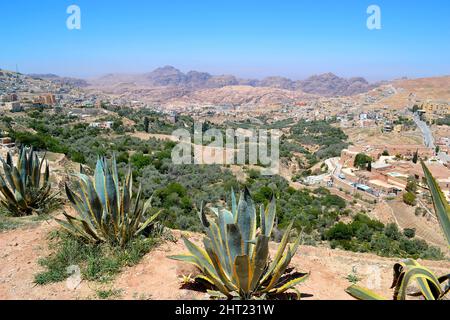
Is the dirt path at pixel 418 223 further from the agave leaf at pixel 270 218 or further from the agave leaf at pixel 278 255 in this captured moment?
the agave leaf at pixel 278 255

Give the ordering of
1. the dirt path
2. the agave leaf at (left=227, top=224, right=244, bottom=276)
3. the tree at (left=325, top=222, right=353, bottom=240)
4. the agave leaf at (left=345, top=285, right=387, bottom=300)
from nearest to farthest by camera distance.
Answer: the agave leaf at (left=345, top=285, right=387, bottom=300) → the agave leaf at (left=227, top=224, right=244, bottom=276) → the tree at (left=325, top=222, right=353, bottom=240) → the dirt path

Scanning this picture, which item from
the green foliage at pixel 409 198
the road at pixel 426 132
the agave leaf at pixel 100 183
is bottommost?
the green foliage at pixel 409 198

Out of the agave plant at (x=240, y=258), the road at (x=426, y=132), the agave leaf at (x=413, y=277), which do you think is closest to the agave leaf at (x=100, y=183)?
the agave plant at (x=240, y=258)

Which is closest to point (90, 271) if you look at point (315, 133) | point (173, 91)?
point (315, 133)

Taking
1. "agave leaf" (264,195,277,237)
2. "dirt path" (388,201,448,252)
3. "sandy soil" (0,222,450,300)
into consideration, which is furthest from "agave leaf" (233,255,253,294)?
"dirt path" (388,201,448,252)

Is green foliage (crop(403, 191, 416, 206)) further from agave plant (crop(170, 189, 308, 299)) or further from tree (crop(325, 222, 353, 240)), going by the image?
agave plant (crop(170, 189, 308, 299))
